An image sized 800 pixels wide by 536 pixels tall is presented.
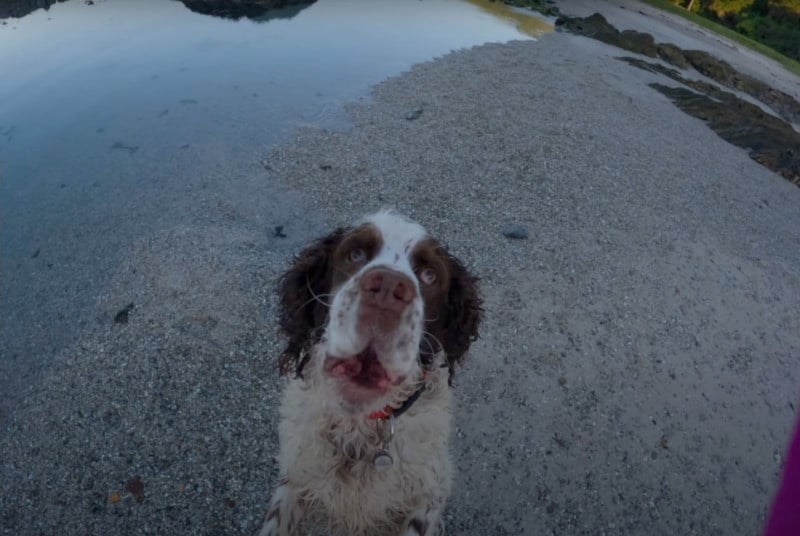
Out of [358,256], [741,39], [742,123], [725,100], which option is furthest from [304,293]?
[741,39]

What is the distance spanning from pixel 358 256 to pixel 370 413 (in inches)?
31.5

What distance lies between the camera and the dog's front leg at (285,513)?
3.17 m

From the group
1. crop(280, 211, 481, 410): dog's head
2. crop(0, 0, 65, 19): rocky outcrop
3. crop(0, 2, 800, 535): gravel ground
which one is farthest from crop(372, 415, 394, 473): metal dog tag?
crop(0, 0, 65, 19): rocky outcrop

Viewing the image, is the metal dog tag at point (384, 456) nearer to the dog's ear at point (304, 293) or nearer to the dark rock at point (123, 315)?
the dog's ear at point (304, 293)

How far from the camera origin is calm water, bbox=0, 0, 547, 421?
18.4ft

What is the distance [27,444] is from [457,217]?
5.10 meters

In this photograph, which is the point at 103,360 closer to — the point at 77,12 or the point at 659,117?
the point at 659,117

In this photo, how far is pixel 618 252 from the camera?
6.64 meters

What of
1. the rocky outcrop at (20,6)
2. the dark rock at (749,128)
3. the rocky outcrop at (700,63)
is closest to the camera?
the dark rock at (749,128)

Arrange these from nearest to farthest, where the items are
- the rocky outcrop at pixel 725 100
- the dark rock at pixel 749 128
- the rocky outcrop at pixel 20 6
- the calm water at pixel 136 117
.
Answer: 1. the calm water at pixel 136 117
2. the dark rock at pixel 749 128
3. the rocky outcrop at pixel 725 100
4. the rocky outcrop at pixel 20 6

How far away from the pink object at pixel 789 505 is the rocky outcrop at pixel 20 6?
1845 centimetres

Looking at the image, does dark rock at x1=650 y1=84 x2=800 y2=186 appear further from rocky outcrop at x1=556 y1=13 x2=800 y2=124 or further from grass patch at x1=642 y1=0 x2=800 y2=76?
grass patch at x1=642 y1=0 x2=800 y2=76

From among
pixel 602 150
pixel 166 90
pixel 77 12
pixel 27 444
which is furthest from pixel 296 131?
pixel 77 12

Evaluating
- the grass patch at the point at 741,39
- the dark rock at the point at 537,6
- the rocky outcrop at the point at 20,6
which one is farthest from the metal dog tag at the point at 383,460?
the grass patch at the point at 741,39
